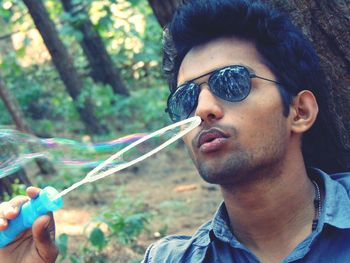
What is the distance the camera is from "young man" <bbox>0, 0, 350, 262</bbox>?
2.25m

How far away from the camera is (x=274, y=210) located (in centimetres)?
238

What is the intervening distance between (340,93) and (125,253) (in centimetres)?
279

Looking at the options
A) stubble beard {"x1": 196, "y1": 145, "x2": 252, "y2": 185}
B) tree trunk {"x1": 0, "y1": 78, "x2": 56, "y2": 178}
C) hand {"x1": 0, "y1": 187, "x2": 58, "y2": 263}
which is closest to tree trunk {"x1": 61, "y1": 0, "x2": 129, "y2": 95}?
tree trunk {"x1": 0, "y1": 78, "x2": 56, "y2": 178}

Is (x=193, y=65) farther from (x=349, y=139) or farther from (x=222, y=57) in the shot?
(x=349, y=139)

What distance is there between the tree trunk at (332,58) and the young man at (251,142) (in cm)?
30

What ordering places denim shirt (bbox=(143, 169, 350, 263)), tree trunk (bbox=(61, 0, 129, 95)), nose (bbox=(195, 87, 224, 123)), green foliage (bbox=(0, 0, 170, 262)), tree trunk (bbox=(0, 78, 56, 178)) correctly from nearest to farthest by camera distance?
denim shirt (bbox=(143, 169, 350, 263)) → nose (bbox=(195, 87, 224, 123)) → tree trunk (bbox=(0, 78, 56, 178)) → green foliage (bbox=(0, 0, 170, 262)) → tree trunk (bbox=(61, 0, 129, 95))

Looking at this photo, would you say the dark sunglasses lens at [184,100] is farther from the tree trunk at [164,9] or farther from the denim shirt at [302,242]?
the tree trunk at [164,9]

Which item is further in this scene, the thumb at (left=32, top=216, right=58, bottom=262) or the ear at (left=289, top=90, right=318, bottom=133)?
the ear at (left=289, top=90, right=318, bottom=133)

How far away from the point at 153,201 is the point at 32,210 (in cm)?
532

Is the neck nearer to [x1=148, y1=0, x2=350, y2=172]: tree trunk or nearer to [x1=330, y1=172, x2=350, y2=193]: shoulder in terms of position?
[x1=330, y1=172, x2=350, y2=193]: shoulder

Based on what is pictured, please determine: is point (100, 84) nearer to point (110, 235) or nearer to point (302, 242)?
point (110, 235)

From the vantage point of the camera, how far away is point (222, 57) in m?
2.41

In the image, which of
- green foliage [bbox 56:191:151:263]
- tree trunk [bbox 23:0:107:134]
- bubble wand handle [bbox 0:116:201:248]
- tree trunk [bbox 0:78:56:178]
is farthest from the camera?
tree trunk [bbox 23:0:107:134]

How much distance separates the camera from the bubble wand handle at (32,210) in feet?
6.31
